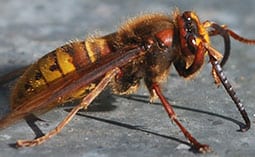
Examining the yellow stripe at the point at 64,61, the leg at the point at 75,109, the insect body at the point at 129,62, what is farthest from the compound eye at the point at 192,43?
the yellow stripe at the point at 64,61

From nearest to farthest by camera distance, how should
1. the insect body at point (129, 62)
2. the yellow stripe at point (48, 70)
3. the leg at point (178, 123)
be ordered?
the leg at point (178, 123), the insect body at point (129, 62), the yellow stripe at point (48, 70)

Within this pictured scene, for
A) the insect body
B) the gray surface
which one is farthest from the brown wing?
the gray surface

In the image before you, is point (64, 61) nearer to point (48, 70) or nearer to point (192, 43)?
point (48, 70)

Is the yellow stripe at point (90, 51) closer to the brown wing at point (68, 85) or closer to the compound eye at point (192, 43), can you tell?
the brown wing at point (68, 85)

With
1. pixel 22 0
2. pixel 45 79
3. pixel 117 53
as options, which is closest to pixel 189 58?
pixel 117 53

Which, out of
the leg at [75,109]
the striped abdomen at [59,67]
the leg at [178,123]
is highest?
the striped abdomen at [59,67]

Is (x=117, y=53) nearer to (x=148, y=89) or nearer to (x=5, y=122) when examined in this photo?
(x=148, y=89)

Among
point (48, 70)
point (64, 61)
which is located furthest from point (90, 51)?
point (48, 70)
